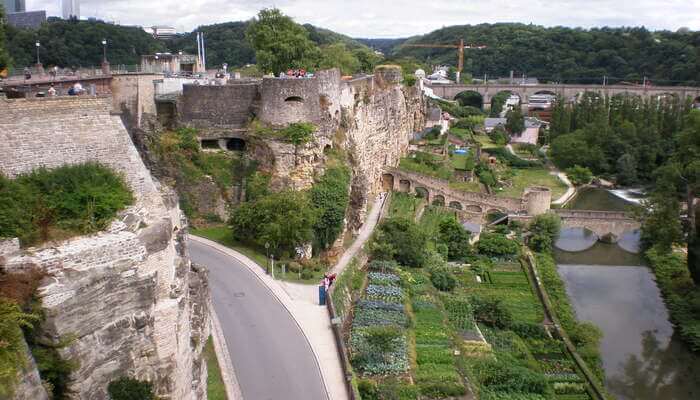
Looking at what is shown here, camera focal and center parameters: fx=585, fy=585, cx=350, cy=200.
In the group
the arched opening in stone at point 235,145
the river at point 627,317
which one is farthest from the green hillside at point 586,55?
the arched opening in stone at point 235,145

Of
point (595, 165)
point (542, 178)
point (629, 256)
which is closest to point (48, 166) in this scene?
point (629, 256)

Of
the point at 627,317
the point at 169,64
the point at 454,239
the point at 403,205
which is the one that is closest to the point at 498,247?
the point at 454,239

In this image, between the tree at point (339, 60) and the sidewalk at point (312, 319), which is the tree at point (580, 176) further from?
the sidewalk at point (312, 319)

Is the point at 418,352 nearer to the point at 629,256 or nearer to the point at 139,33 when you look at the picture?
the point at 629,256

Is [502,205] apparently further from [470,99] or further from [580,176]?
[470,99]

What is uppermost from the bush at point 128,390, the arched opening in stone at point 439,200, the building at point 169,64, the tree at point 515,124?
the building at point 169,64
